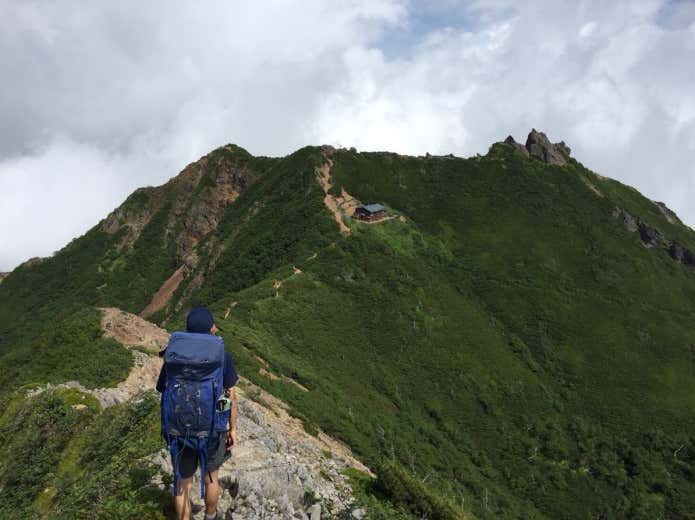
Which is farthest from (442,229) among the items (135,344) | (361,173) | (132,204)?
(132,204)

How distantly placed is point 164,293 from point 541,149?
9376 centimetres

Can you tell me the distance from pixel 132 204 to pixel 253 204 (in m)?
47.8

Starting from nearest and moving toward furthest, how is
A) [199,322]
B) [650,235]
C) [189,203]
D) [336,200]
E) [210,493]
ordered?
[199,322], [210,493], [336,200], [650,235], [189,203]

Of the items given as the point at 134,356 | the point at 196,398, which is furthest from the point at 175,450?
the point at 134,356

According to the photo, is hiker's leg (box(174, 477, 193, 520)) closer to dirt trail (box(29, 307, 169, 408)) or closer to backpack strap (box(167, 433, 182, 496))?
backpack strap (box(167, 433, 182, 496))

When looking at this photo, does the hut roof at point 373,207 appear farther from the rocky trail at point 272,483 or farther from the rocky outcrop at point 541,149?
the rocky trail at point 272,483

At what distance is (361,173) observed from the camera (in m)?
107

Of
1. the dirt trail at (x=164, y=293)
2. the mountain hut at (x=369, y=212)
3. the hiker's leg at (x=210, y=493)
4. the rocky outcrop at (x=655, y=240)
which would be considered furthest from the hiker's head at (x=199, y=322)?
the rocky outcrop at (x=655, y=240)

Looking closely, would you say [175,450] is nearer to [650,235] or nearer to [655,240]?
[650,235]

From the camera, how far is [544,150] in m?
128

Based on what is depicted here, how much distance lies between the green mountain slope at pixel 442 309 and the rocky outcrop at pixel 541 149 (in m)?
2.43

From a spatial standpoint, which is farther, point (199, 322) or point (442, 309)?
point (442, 309)

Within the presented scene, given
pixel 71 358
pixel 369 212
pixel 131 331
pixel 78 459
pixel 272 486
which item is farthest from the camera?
pixel 369 212

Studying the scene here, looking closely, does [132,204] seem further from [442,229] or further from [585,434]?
[585,434]
